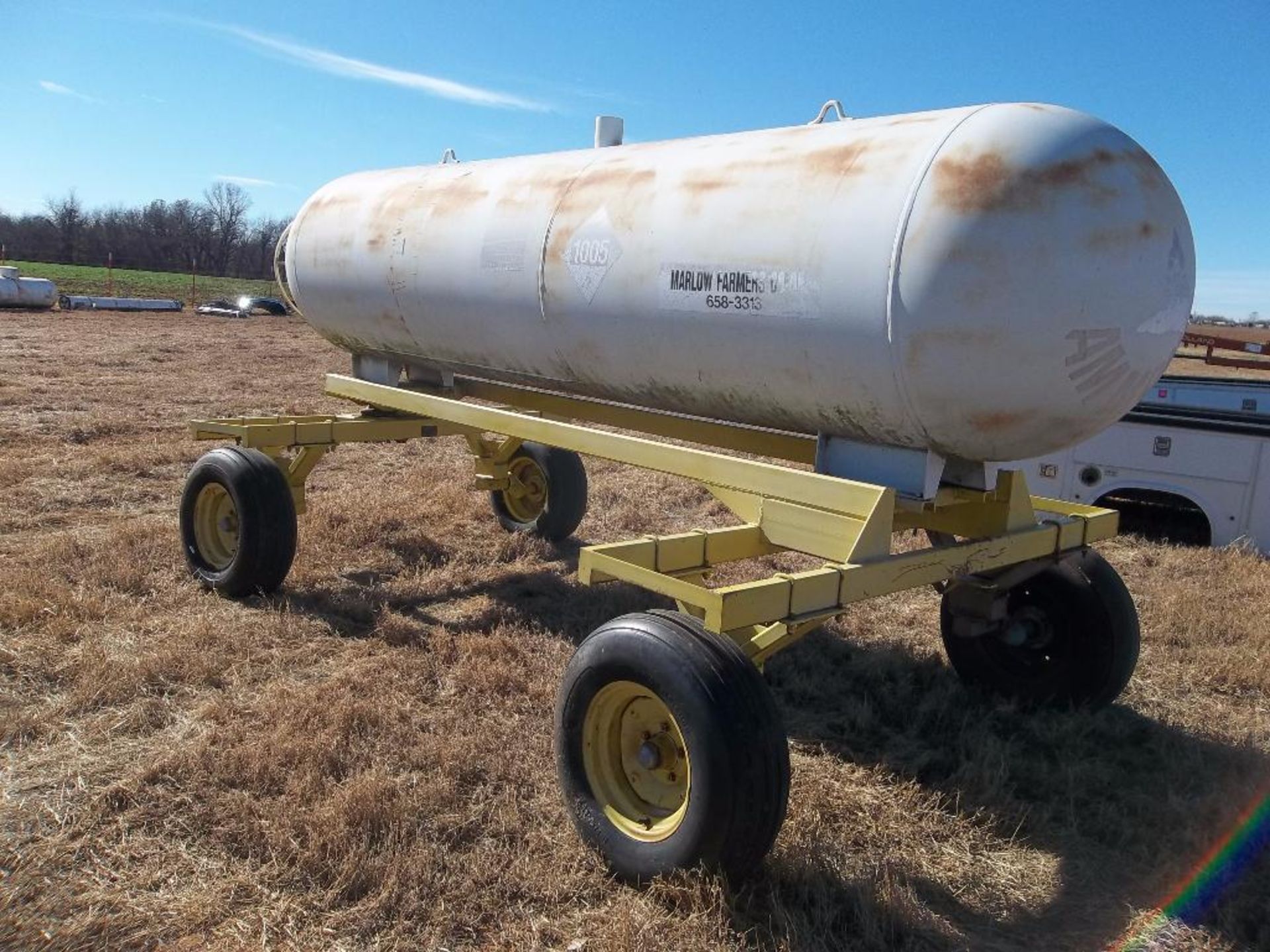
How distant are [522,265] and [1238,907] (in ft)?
10.8

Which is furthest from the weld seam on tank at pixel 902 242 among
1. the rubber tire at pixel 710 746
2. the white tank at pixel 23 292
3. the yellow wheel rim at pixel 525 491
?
the white tank at pixel 23 292

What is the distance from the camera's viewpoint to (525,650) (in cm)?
446

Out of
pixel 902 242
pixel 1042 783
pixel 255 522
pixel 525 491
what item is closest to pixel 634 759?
pixel 1042 783

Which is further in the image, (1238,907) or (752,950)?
(1238,907)

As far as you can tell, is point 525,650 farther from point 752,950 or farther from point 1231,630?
point 1231,630

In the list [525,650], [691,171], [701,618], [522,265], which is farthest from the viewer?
[525,650]

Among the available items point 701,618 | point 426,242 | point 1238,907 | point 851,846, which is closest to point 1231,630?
point 1238,907

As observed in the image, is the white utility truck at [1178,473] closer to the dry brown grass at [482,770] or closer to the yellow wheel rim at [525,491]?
the dry brown grass at [482,770]

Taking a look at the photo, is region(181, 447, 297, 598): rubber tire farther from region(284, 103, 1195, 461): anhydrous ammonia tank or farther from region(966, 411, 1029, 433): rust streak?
region(966, 411, 1029, 433): rust streak

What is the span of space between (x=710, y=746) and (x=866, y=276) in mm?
1448

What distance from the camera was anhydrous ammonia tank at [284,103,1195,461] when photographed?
9.19 feet

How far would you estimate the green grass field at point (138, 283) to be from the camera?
3597 centimetres

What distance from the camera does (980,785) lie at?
3418mm

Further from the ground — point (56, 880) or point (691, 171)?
point (691, 171)
